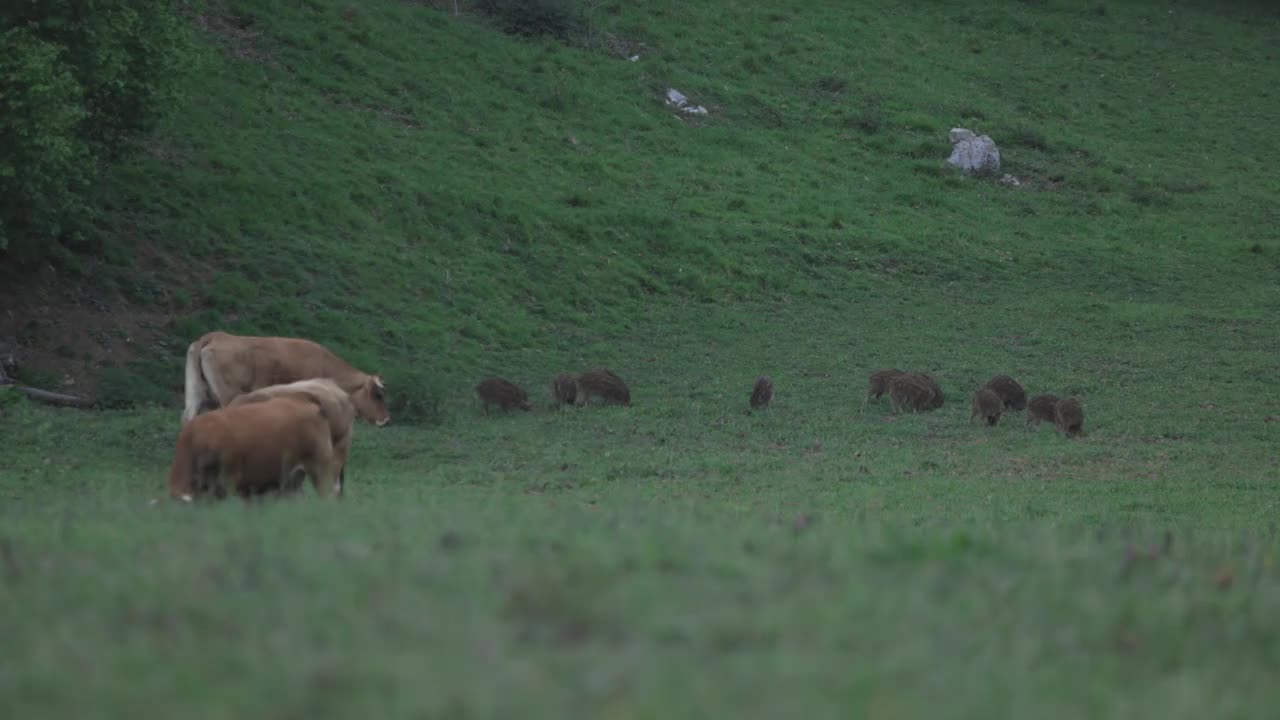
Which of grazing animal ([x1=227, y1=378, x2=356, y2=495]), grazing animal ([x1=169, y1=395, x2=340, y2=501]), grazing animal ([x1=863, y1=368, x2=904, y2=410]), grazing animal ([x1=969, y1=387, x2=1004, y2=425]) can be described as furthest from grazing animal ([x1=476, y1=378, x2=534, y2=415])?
grazing animal ([x1=169, y1=395, x2=340, y2=501])

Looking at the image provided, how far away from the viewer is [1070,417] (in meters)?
21.7

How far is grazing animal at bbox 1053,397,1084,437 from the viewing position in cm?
2169

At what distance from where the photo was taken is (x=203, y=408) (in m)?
17.9

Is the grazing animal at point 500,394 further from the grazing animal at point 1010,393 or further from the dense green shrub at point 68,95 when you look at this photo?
the grazing animal at point 1010,393

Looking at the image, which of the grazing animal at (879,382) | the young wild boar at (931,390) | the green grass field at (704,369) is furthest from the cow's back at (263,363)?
the young wild boar at (931,390)

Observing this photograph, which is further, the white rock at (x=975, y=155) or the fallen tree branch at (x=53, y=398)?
the white rock at (x=975, y=155)

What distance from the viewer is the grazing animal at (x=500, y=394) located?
2256 centimetres

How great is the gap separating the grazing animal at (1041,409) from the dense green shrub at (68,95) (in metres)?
15.0

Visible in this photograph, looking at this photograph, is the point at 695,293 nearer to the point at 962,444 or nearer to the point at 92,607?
the point at 962,444

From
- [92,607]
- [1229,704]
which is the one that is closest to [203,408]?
[92,607]

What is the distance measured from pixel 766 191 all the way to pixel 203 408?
2417 cm

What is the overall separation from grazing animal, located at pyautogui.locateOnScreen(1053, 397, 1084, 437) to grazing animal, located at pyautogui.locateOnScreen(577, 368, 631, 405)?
6784mm

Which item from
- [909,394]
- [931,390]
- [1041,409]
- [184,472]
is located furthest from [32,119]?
[1041,409]

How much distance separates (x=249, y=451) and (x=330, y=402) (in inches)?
69.2
